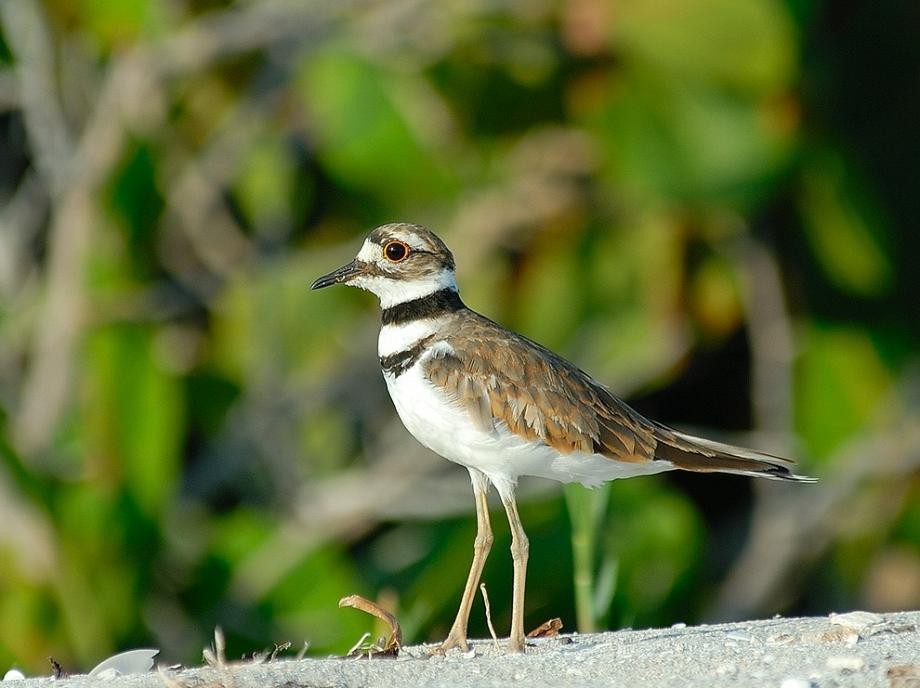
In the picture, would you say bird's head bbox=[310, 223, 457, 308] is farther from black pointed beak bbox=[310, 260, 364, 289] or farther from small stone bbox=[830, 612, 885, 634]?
small stone bbox=[830, 612, 885, 634]

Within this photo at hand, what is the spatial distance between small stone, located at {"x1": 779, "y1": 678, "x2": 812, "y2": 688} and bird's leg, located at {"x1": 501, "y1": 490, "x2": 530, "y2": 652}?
101cm

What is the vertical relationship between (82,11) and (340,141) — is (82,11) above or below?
above

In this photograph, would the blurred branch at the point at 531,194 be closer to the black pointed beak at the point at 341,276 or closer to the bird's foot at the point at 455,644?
the black pointed beak at the point at 341,276

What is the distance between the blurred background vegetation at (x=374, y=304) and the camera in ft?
27.2

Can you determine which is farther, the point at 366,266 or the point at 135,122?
the point at 135,122

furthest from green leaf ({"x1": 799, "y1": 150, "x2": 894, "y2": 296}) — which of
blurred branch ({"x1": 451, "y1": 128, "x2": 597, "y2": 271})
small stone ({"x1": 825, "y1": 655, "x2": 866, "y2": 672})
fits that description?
small stone ({"x1": 825, "y1": 655, "x2": 866, "y2": 672})

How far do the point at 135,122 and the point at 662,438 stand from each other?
452cm

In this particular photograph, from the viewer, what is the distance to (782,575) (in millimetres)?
9406

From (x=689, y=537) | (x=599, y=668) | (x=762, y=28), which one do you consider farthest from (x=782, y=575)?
(x=599, y=668)

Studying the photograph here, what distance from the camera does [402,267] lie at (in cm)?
547

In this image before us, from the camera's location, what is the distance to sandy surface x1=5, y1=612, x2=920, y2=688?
13.4 ft

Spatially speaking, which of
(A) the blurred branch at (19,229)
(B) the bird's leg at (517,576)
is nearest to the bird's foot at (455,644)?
(B) the bird's leg at (517,576)

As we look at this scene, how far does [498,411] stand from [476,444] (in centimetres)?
14

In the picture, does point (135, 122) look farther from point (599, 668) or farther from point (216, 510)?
point (599, 668)
